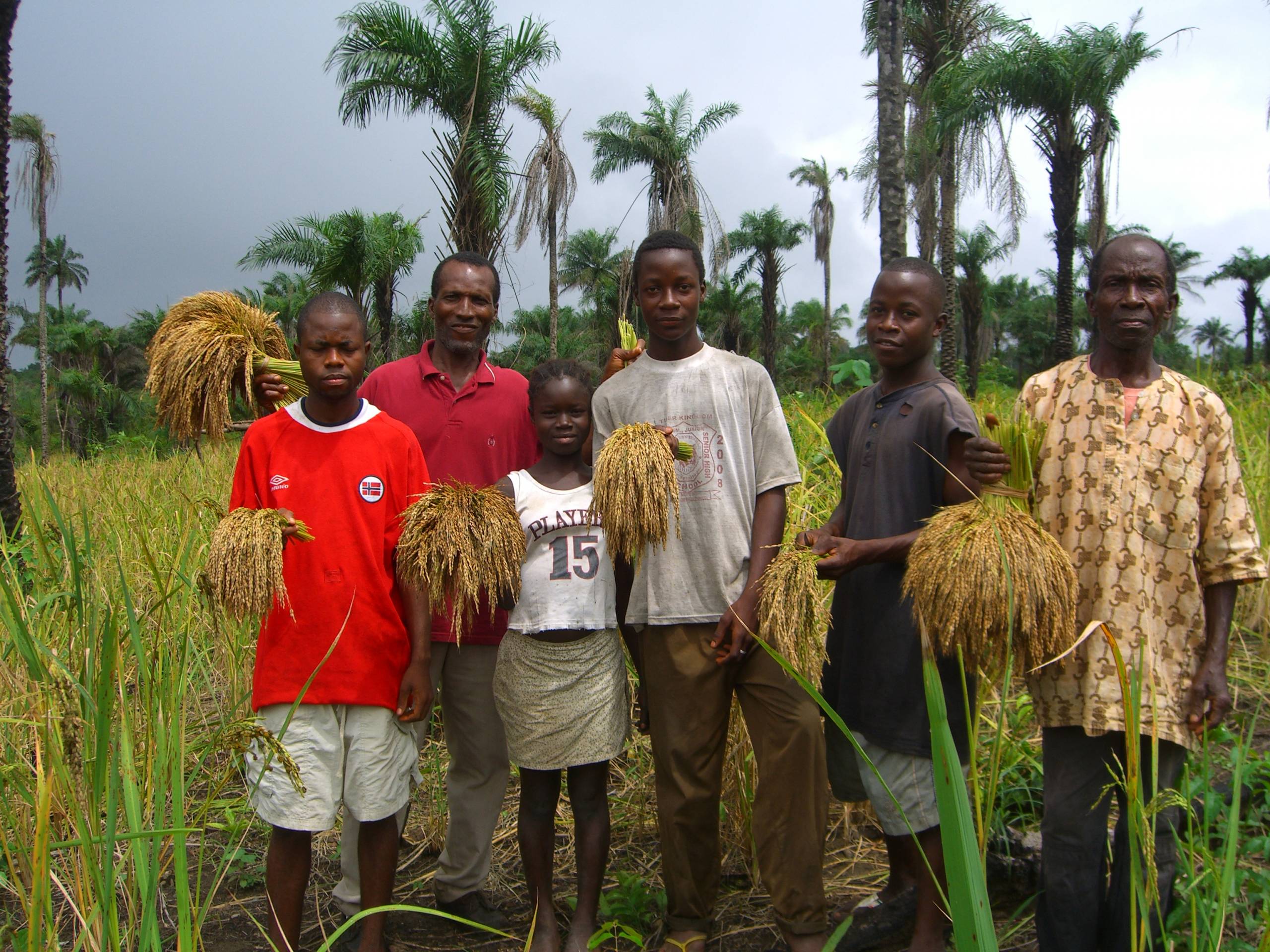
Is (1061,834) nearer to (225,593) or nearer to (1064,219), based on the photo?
(225,593)

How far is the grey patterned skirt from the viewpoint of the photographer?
2.51m

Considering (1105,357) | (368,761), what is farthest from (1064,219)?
(368,761)

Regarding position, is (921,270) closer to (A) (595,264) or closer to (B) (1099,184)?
(B) (1099,184)

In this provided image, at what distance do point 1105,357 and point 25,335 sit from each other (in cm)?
3747

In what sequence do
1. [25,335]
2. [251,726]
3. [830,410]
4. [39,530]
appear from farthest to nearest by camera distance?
1. [25,335]
2. [830,410]
3. [39,530]
4. [251,726]

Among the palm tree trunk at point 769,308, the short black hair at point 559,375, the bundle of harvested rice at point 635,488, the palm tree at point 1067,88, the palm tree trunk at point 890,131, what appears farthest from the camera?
the palm tree trunk at point 769,308

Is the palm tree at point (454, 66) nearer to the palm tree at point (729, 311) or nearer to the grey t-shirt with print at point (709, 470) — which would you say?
the grey t-shirt with print at point (709, 470)

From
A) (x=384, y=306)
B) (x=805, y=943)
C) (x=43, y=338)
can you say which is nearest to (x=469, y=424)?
(x=805, y=943)

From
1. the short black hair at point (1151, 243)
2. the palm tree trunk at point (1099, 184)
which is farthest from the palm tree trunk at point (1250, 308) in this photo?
the short black hair at point (1151, 243)

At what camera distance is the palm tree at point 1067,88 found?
1362 cm

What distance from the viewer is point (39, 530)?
2092 millimetres

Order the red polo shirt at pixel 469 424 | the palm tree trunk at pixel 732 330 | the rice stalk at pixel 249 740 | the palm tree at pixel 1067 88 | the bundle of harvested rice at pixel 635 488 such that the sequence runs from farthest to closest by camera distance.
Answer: the palm tree trunk at pixel 732 330 → the palm tree at pixel 1067 88 → the red polo shirt at pixel 469 424 → the bundle of harvested rice at pixel 635 488 → the rice stalk at pixel 249 740

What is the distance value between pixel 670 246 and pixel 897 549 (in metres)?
Result: 1.06

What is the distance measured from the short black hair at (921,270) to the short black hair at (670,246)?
0.53 meters
